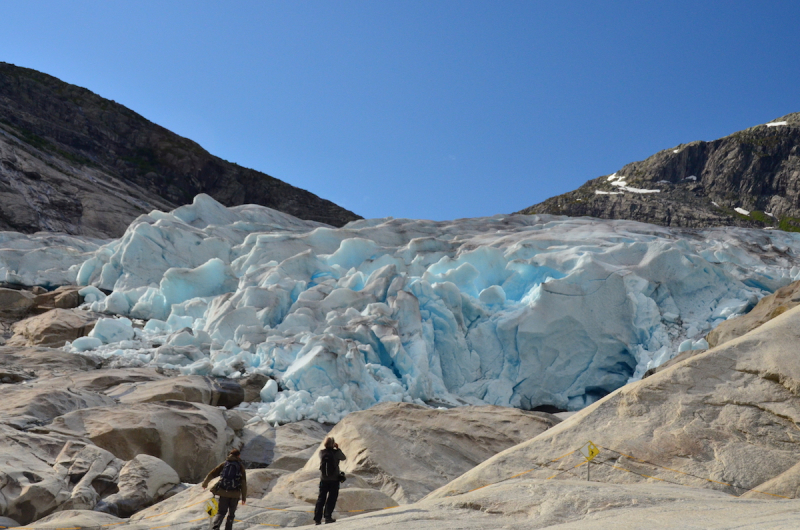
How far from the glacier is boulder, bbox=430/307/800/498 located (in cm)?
871

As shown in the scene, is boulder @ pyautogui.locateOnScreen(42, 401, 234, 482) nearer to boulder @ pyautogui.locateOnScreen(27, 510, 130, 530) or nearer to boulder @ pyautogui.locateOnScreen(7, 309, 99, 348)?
boulder @ pyautogui.locateOnScreen(27, 510, 130, 530)

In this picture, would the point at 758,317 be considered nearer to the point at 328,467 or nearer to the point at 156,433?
the point at 328,467

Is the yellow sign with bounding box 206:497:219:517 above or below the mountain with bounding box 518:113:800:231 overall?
below

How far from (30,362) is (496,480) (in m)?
14.3

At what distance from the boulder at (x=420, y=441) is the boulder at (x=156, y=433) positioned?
2.59m

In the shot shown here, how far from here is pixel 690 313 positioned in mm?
21812

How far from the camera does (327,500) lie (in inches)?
277

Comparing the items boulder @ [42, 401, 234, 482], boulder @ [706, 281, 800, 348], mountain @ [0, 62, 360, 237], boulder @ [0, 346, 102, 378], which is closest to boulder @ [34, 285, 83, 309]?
boulder @ [0, 346, 102, 378]

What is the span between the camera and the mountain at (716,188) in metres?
78.4

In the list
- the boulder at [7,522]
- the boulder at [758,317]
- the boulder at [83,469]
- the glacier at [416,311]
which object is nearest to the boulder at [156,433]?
the boulder at [83,469]

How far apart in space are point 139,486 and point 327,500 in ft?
13.1

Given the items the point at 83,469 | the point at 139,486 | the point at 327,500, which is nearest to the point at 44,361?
the point at 83,469

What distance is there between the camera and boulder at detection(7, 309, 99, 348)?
2002 centimetres

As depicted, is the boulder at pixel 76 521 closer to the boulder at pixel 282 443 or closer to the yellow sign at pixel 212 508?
the yellow sign at pixel 212 508
